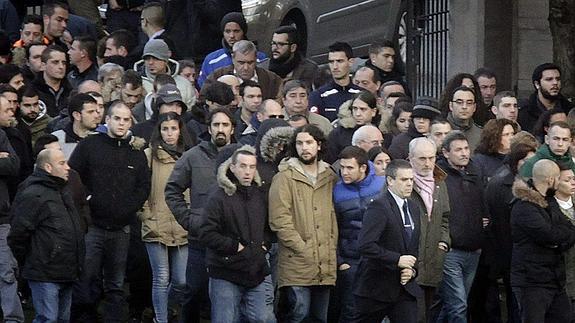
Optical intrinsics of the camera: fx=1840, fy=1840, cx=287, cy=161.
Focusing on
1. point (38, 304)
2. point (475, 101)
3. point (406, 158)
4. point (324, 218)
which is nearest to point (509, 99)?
point (475, 101)

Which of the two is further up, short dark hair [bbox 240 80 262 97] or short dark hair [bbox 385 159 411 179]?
short dark hair [bbox 240 80 262 97]

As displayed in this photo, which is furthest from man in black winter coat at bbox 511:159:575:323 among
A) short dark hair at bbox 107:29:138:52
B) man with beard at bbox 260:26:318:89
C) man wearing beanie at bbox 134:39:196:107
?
short dark hair at bbox 107:29:138:52

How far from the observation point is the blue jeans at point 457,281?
16.4 meters

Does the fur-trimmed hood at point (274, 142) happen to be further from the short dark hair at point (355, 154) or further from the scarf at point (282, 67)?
the scarf at point (282, 67)

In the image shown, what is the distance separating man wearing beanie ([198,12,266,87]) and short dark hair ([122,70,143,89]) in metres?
1.80

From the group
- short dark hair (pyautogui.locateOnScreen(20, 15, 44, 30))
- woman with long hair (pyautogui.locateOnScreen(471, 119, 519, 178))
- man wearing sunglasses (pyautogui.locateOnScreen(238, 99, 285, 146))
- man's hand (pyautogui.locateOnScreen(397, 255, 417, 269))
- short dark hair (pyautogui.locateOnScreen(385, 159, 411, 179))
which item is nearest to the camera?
man's hand (pyautogui.locateOnScreen(397, 255, 417, 269))

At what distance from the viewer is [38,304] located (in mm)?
15594

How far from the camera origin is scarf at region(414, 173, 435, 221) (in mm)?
15914

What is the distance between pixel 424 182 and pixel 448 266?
3.04ft

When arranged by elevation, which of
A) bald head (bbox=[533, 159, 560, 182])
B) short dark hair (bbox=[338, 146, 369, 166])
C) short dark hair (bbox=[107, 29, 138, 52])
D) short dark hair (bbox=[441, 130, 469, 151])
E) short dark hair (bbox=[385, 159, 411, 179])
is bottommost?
bald head (bbox=[533, 159, 560, 182])

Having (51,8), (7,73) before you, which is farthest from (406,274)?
(51,8)

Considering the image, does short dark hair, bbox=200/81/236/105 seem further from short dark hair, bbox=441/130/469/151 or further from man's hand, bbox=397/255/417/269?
man's hand, bbox=397/255/417/269

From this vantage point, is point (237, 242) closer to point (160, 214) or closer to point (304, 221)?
point (304, 221)

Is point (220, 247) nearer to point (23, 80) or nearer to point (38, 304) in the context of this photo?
point (38, 304)
